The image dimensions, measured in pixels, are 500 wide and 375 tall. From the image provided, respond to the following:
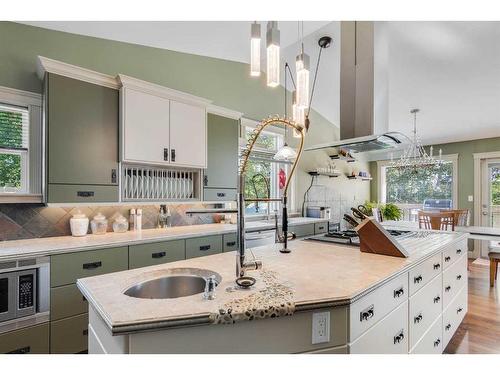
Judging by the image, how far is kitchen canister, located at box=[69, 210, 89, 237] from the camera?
8.45 feet

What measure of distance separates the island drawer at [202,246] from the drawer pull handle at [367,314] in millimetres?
1911

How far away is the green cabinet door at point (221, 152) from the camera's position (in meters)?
3.41

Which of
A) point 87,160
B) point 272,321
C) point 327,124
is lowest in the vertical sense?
point 272,321

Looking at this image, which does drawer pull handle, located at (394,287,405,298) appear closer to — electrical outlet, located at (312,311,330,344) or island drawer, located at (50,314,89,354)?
electrical outlet, located at (312,311,330,344)

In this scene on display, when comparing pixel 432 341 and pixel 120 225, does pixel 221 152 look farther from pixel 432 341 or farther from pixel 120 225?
pixel 432 341

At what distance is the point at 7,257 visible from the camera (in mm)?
1850

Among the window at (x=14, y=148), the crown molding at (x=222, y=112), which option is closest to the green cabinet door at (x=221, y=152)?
the crown molding at (x=222, y=112)

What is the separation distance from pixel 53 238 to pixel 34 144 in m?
0.85

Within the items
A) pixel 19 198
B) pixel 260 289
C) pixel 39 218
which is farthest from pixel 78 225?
pixel 260 289

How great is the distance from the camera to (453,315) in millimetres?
2430

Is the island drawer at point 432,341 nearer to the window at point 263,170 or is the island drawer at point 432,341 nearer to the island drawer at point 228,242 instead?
the island drawer at point 228,242

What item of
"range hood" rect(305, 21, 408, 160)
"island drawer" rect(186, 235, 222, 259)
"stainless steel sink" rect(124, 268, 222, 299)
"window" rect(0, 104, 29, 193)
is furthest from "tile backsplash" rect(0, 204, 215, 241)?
"range hood" rect(305, 21, 408, 160)
